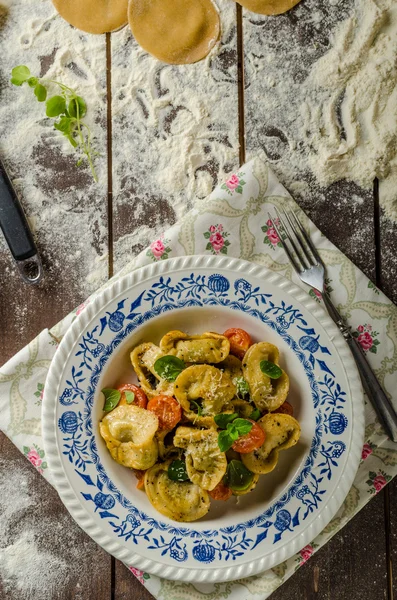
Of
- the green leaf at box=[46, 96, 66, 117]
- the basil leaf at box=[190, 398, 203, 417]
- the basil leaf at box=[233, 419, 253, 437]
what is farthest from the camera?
the green leaf at box=[46, 96, 66, 117]

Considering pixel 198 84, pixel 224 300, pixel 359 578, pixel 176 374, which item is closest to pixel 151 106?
pixel 198 84

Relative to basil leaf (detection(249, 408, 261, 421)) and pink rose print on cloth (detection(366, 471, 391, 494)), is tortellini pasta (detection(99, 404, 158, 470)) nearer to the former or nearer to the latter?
basil leaf (detection(249, 408, 261, 421))

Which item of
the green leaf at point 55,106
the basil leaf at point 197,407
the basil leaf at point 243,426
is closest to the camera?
the basil leaf at point 243,426

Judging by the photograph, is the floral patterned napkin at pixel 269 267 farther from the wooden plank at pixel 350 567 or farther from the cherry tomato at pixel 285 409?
the cherry tomato at pixel 285 409

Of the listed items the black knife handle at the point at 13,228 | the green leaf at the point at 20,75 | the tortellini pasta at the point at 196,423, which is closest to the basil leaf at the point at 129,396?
the tortellini pasta at the point at 196,423

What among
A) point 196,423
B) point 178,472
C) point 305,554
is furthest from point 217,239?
point 305,554

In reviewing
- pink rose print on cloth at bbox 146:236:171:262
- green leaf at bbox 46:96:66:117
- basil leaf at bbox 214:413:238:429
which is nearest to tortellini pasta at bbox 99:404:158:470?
basil leaf at bbox 214:413:238:429

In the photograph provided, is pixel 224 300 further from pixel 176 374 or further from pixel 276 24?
pixel 276 24

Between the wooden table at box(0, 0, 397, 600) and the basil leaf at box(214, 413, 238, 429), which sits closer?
the basil leaf at box(214, 413, 238, 429)
